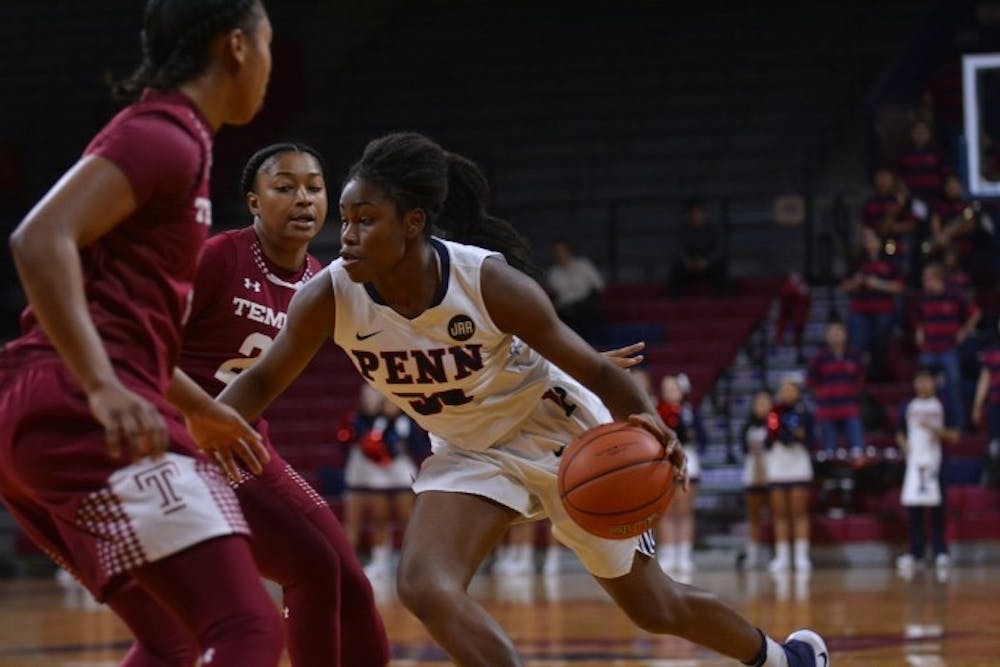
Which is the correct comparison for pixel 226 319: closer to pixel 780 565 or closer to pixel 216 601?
pixel 216 601

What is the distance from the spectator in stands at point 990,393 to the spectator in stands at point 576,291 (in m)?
3.85

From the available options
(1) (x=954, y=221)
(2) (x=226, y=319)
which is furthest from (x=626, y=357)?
(1) (x=954, y=221)

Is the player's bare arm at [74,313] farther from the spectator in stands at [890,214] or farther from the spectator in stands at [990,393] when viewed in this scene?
the spectator in stands at [890,214]

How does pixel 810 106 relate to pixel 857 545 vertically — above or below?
above

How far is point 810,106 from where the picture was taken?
20.2m

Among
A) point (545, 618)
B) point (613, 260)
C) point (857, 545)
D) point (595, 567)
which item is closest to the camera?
point (595, 567)

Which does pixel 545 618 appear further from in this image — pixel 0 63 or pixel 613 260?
pixel 0 63

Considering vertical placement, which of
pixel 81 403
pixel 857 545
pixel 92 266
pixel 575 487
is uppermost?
pixel 92 266

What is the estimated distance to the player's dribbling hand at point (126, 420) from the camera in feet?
10.7

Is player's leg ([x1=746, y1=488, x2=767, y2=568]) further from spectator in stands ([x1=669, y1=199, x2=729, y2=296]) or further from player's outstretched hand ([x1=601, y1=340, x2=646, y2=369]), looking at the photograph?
player's outstretched hand ([x1=601, y1=340, x2=646, y2=369])

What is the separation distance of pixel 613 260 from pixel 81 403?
15.5 meters

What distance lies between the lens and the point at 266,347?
5461 mm

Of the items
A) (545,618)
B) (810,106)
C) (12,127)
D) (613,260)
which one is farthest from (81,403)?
(12,127)

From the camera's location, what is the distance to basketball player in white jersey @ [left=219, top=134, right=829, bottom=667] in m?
4.84
